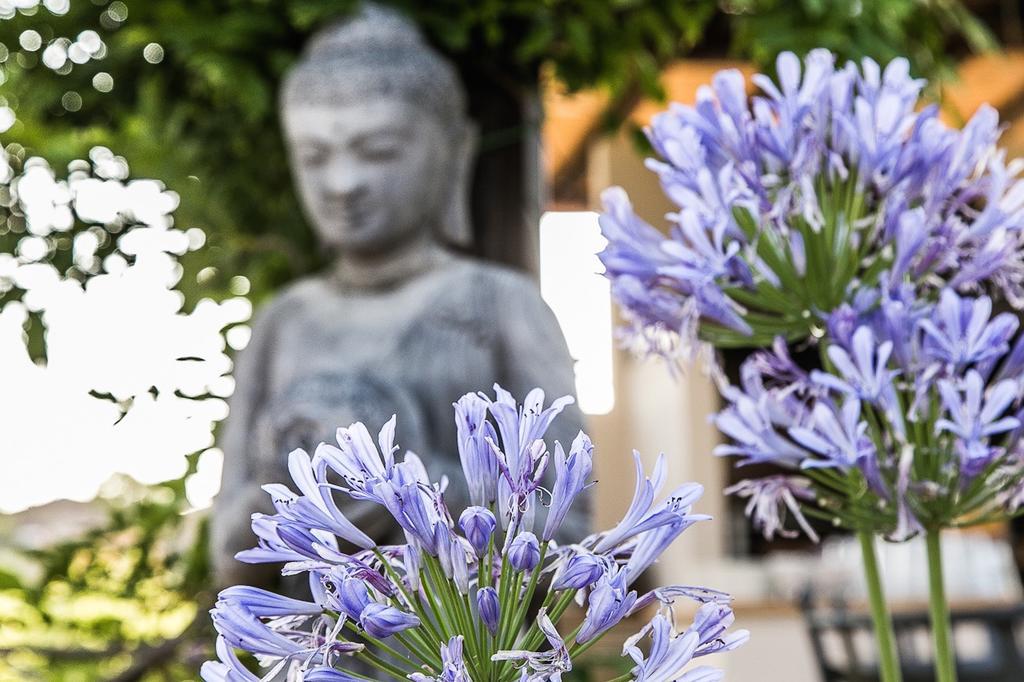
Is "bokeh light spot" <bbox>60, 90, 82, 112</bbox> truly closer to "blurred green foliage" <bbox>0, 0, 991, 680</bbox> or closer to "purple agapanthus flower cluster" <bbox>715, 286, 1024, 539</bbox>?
"blurred green foliage" <bbox>0, 0, 991, 680</bbox>

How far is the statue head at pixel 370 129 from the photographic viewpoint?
4.48 ft

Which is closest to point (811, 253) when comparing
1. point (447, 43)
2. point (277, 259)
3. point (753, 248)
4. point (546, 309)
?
point (753, 248)

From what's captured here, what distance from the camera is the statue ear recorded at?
59.2 inches

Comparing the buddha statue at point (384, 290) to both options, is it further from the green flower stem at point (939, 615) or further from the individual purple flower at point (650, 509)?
the individual purple flower at point (650, 509)

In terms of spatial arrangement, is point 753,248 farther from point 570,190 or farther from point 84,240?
point 570,190

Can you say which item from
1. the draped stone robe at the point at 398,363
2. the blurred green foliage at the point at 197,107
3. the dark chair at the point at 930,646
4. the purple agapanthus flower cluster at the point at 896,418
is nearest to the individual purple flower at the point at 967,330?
the purple agapanthus flower cluster at the point at 896,418

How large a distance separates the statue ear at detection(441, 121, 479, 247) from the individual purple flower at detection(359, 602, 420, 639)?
4.10ft

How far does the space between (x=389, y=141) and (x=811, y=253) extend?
0.93 metres

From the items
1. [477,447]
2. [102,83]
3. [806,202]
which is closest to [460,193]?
[102,83]

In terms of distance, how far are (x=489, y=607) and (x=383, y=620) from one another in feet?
0.09

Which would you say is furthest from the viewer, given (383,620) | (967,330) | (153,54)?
(153,54)

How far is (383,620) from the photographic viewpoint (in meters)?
0.26

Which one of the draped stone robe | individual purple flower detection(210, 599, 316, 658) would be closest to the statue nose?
the draped stone robe

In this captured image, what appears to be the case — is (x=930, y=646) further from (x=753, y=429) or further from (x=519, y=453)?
(x=519, y=453)
